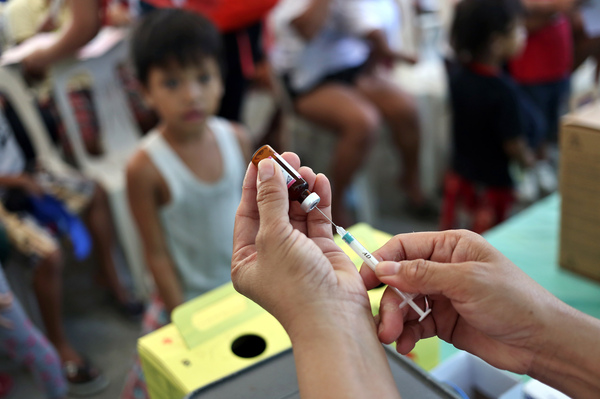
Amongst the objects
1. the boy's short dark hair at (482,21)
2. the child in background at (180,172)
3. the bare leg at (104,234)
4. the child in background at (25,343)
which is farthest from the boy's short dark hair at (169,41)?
the boy's short dark hair at (482,21)

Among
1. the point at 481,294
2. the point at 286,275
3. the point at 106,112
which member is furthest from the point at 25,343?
the point at 106,112

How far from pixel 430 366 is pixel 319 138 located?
1378mm

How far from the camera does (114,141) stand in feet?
5.97

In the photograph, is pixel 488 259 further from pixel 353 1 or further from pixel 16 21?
pixel 353 1

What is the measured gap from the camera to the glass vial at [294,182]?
0.56 meters

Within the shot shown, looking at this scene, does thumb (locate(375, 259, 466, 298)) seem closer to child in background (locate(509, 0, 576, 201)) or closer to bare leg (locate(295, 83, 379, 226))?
bare leg (locate(295, 83, 379, 226))

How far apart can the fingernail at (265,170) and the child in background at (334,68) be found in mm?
1328

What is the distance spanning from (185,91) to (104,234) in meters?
0.76

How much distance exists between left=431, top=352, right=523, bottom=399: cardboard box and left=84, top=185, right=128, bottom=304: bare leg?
1.29 metres

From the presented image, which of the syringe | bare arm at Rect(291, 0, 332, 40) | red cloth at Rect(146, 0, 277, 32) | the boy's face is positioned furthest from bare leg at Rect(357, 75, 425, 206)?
the syringe

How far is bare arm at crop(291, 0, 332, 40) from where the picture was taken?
184cm

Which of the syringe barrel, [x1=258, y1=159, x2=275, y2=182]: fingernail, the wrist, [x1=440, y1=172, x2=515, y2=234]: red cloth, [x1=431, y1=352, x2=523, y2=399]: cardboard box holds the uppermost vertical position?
[x1=258, y1=159, x2=275, y2=182]: fingernail

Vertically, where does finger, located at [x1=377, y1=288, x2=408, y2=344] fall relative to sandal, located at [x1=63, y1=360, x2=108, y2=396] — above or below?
above

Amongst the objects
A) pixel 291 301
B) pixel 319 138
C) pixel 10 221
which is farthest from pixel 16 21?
pixel 319 138
